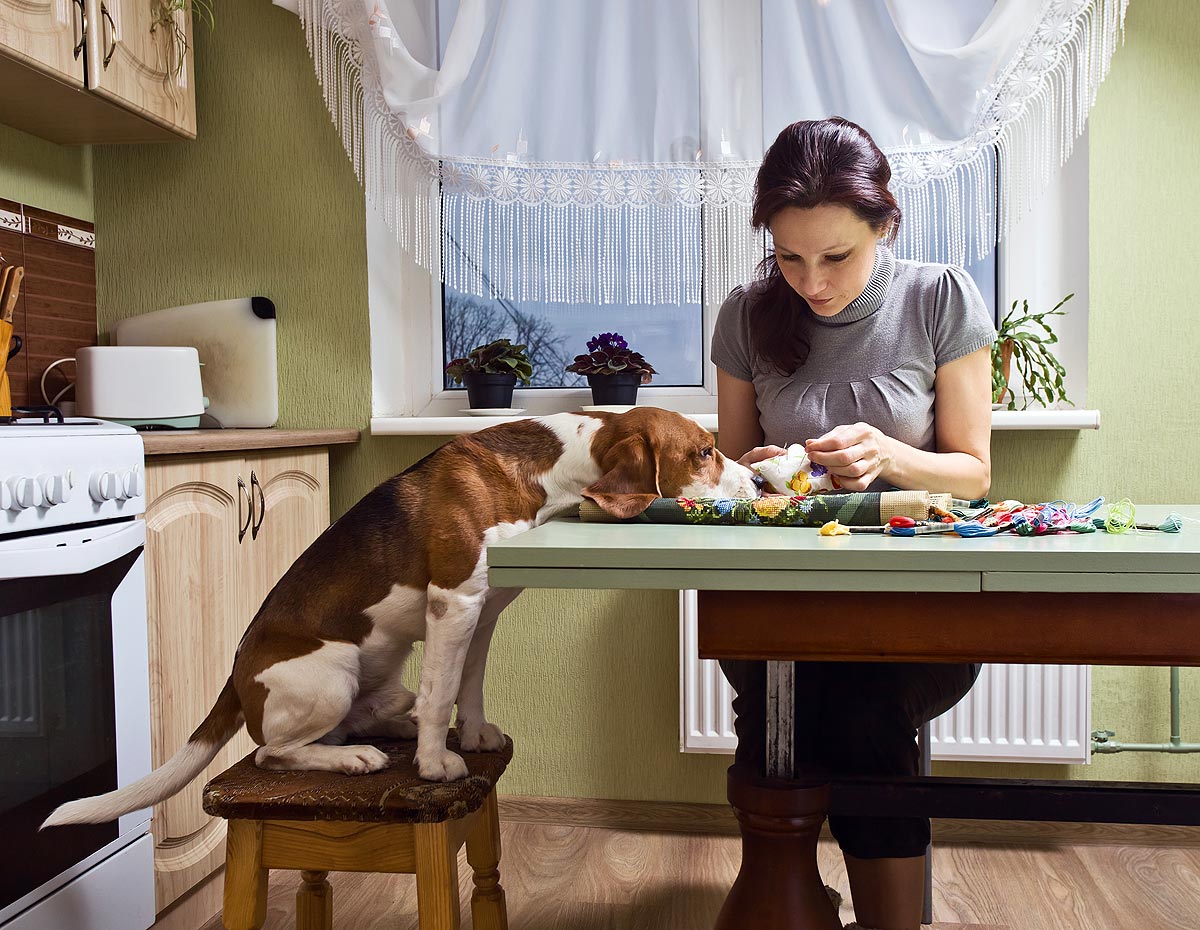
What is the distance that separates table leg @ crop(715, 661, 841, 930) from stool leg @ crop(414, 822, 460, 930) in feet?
1.07

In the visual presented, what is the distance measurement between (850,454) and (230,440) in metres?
1.21

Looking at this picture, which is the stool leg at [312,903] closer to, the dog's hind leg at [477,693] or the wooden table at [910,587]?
the dog's hind leg at [477,693]

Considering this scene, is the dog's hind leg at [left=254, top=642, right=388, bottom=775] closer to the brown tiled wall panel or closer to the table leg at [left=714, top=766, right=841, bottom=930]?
the table leg at [left=714, top=766, right=841, bottom=930]

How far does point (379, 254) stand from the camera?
2607 millimetres

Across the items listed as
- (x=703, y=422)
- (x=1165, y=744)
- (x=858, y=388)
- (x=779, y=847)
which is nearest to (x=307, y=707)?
(x=779, y=847)

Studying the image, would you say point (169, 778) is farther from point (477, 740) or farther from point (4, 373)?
point (4, 373)

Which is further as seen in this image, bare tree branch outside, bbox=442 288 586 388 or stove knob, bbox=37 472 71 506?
bare tree branch outside, bbox=442 288 586 388

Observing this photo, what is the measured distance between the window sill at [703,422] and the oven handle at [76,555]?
699 mm

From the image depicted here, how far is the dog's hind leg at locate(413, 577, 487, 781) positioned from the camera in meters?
1.33

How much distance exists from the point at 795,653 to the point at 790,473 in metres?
0.45

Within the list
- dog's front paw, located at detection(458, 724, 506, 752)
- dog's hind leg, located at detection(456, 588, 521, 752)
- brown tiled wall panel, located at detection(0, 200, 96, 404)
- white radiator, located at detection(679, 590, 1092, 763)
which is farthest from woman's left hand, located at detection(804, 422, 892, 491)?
brown tiled wall panel, located at detection(0, 200, 96, 404)

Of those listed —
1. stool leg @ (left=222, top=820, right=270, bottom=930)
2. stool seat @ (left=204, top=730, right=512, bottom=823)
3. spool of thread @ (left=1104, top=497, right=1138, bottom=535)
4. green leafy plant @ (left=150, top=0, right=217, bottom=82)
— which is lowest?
stool leg @ (left=222, top=820, right=270, bottom=930)

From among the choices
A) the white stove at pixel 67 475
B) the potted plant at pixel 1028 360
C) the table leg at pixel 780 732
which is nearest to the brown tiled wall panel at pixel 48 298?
the white stove at pixel 67 475

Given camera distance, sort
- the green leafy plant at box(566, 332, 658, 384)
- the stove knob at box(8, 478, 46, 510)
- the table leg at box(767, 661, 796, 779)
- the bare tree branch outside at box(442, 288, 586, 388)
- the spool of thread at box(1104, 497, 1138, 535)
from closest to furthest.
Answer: the spool of thread at box(1104, 497, 1138, 535)
the table leg at box(767, 661, 796, 779)
the stove knob at box(8, 478, 46, 510)
the green leafy plant at box(566, 332, 658, 384)
the bare tree branch outside at box(442, 288, 586, 388)
